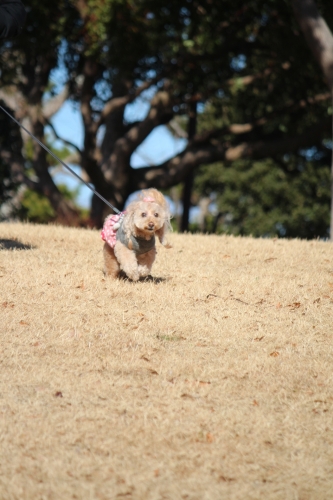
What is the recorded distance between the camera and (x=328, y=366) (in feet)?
22.2

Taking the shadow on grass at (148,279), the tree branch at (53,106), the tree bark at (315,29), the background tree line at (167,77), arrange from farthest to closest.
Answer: the tree branch at (53,106) < the background tree line at (167,77) < the tree bark at (315,29) < the shadow on grass at (148,279)

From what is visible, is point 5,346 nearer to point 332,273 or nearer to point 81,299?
point 81,299

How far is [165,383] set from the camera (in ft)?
20.0

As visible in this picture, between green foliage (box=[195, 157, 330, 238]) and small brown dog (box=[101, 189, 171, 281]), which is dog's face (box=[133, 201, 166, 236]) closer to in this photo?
small brown dog (box=[101, 189, 171, 281])

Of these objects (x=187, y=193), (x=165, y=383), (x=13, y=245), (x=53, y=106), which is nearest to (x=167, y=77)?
(x=187, y=193)

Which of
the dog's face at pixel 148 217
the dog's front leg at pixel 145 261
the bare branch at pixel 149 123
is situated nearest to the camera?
the dog's face at pixel 148 217

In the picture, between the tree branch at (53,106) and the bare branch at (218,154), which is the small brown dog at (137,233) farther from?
the tree branch at (53,106)

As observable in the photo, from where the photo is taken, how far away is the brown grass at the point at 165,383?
4.67 m

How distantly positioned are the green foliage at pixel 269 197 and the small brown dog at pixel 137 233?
25321 millimetres

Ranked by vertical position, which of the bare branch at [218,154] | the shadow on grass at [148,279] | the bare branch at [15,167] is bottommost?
the shadow on grass at [148,279]

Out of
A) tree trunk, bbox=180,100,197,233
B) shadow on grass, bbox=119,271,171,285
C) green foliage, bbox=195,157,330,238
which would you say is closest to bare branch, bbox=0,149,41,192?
tree trunk, bbox=180,100,197,233

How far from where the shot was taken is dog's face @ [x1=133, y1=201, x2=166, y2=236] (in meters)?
8.12

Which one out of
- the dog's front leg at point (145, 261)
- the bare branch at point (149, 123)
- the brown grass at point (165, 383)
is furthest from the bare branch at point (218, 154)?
the dog's front leg at point (145, 261)

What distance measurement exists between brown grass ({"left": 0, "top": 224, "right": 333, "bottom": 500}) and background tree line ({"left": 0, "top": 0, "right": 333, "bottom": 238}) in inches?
374
